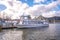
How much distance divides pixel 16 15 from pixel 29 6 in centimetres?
25

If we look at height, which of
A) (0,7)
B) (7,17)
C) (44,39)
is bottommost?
(44,39)

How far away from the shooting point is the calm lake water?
6.97 feet

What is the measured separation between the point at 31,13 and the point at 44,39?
1.52 feet

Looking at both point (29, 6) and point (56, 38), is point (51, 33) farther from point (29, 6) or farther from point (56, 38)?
point (29, 6)

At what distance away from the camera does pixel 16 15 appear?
215 centimetres

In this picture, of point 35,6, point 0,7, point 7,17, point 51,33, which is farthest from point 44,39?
point 0,7

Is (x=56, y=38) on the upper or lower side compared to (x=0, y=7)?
lower

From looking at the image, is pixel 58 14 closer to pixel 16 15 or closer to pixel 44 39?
pixel 44 39

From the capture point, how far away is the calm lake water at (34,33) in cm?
212

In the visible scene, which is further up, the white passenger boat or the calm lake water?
the white passenger boat

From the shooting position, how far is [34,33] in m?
2.14

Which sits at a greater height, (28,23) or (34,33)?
(28,23)

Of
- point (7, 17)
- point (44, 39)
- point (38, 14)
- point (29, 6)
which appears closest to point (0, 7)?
point (7, 17)

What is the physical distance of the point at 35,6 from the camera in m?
2.17
